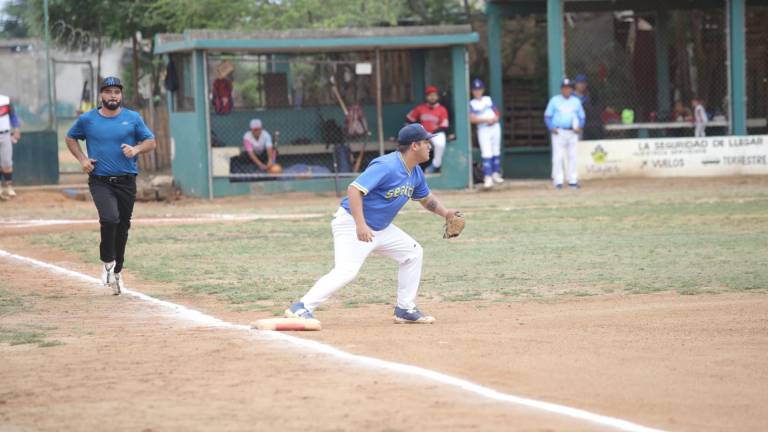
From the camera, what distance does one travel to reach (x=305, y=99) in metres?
26.1

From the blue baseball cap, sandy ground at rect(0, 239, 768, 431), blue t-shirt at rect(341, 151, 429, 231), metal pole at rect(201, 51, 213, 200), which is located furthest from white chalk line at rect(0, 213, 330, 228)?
the blue baseball cap

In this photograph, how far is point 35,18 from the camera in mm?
28234

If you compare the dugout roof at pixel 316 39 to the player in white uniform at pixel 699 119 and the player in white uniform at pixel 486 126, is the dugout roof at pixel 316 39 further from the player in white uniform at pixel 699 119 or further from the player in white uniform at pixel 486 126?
the player in white uniform at pixel 699 119

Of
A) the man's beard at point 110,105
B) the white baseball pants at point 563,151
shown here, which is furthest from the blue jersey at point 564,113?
the man's beard at point 110,105

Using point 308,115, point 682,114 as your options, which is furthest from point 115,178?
point 682,114

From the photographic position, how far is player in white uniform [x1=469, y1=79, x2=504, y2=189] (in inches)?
961

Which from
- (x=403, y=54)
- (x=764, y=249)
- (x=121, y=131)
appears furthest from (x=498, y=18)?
(x=121, y=131)

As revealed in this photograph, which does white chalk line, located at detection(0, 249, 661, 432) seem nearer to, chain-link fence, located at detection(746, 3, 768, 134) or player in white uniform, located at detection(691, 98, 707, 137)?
player in white uniform, located at detection(691, 98, 707, 137)

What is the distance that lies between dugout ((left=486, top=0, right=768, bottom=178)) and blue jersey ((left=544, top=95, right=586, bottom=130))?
2.81 metres

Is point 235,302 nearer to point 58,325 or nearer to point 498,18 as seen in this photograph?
point 58,325

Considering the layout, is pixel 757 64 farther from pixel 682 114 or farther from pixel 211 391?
pixel 211 391

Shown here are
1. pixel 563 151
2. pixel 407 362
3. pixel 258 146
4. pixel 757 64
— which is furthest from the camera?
pixel 757 64

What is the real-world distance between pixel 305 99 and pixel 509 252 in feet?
40.5

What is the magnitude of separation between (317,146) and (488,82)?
6.61 metres
